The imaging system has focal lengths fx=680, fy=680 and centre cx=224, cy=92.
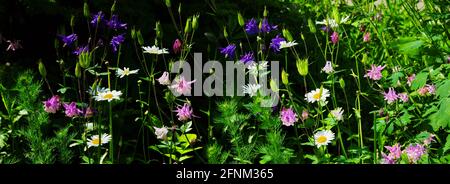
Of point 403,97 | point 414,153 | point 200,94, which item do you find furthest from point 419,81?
point 200,94

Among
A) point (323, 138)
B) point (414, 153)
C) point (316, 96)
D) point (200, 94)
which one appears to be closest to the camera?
point (414, 153)

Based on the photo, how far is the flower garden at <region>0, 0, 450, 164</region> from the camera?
2.63 meters

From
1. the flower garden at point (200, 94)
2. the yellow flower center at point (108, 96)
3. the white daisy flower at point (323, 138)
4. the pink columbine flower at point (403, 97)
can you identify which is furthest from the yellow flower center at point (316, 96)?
the yellow flower center at point (108, 96)

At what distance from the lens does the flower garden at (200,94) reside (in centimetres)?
263

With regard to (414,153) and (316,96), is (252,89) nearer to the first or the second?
(316,96)

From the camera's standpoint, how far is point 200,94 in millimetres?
3227

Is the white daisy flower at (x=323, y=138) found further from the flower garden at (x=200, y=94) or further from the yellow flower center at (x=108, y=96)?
the yellow flower center at (x=108, y=96)

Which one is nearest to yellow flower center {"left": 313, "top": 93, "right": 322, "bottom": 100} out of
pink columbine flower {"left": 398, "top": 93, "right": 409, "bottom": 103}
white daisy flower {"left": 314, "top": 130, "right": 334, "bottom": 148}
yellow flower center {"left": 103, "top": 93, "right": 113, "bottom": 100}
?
white daisy flower {"left": 314, "top": 130, "right": 334, "bottom": 148}

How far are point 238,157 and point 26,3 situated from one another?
52.9 inches

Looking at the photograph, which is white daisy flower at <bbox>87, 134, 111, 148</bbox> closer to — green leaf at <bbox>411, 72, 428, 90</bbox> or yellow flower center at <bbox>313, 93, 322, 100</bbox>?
yellow flower center at <bbox>313, 93, 322, 100</bbox>

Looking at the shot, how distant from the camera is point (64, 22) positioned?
3.31 m
